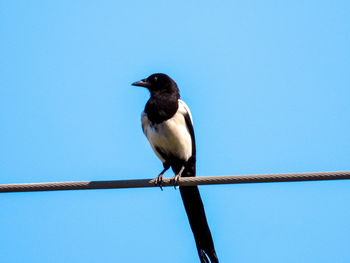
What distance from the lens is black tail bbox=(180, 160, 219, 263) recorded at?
5.22 meters

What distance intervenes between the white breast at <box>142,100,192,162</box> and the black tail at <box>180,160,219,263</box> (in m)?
0.41

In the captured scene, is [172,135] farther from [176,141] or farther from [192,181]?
[192,181]

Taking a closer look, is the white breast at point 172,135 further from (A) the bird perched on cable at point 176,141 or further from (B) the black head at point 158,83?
(B) the black head at point 158,83

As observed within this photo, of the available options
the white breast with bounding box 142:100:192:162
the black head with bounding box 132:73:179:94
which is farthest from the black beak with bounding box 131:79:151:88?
the white breast with bounding box 142:100:192:162

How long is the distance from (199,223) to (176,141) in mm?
828

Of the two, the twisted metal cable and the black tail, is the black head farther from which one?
the twisted metal cable

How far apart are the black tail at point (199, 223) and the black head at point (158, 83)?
111 cm

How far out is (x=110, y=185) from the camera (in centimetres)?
390

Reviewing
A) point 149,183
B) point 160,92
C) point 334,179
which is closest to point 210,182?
point 149,183

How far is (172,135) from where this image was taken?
18.2 feet

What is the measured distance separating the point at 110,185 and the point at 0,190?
2.37 feet

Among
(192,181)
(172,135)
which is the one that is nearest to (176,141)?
(172,135)

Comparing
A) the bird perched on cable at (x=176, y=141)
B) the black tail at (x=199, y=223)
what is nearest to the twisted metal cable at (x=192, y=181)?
the bird perched on cable at (x=176, y=141)

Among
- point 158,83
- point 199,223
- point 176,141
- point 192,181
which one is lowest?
point 199,223
